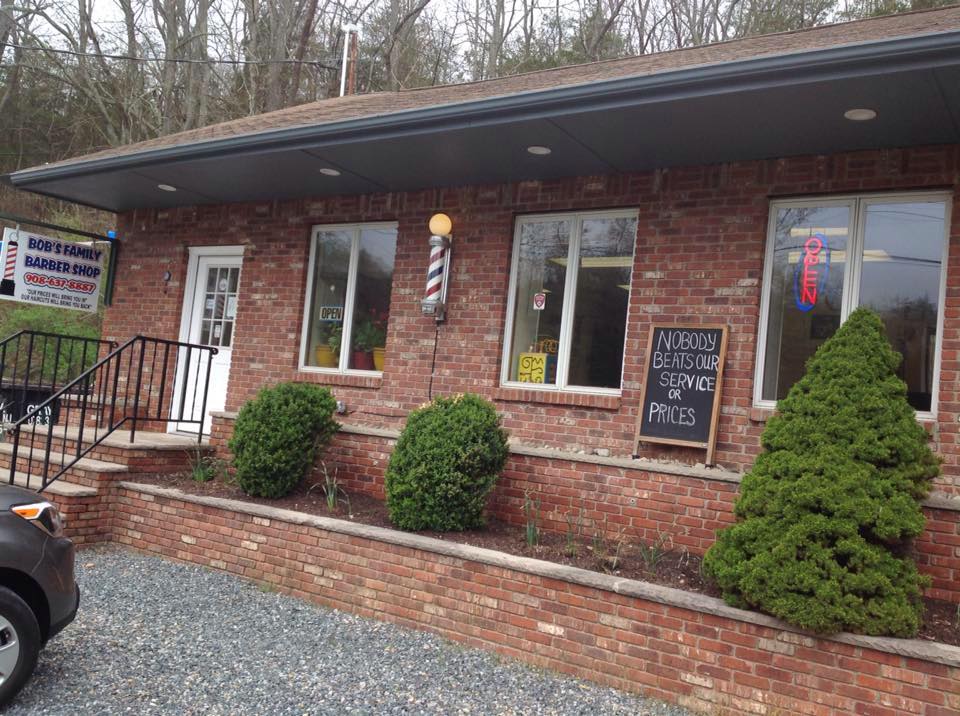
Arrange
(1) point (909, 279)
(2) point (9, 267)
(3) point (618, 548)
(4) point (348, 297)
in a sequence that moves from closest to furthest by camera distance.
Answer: (3) point (618, 548)
(1) point (909, 279)
(4) point (348, 297)
(2) point (9, 267)

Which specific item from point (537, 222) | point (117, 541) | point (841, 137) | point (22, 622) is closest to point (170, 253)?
point (117, 541)

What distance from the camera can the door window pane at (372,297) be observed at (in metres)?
7.93

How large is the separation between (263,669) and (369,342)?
392 centimetres

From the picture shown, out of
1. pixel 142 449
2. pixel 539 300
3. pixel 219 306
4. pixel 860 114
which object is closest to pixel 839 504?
pixel 860 114

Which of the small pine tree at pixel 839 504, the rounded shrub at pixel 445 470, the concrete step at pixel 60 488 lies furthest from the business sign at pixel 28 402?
the small pine tree at pixel 839 504

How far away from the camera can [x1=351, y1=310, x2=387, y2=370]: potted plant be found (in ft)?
25.9

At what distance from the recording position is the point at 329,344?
826 centimetres

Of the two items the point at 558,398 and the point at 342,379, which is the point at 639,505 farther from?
the point at 342,379

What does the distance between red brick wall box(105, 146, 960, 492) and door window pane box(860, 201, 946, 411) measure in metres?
0.17

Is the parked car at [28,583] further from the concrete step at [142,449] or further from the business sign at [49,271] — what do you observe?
the business sign at [49,271]

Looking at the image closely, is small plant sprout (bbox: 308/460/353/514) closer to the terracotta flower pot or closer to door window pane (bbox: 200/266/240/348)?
the terracotta flower pot

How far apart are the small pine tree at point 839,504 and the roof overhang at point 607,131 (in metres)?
1.31

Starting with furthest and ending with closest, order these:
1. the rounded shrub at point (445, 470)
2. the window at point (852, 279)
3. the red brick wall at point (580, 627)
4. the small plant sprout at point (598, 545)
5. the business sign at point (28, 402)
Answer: the business sign at point (28, 402) < the rounded shrub at point (445, 470) < the window at point (852, 279) < the small plant sprout at point (598, 545) < the red brick wall at point (580, 627)

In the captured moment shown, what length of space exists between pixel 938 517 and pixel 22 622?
499 centimetres
